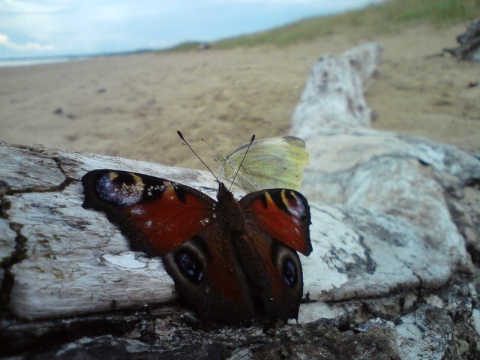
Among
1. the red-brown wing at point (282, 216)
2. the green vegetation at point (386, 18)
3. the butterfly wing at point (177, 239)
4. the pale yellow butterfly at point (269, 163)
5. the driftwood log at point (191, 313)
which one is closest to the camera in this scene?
the driftwood log at point (191, 313)

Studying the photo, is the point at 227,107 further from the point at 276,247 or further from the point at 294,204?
the point at 276,247

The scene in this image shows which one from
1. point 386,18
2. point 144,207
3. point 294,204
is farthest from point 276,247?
point 386,18

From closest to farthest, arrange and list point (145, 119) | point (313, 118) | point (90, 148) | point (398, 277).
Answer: point (398, 277) → point (313, 118) → point (90, 148) → point (145, 119)

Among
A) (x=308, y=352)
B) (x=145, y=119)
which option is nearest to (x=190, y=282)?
(x=308, y=352)

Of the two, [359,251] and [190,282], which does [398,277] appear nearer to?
[359,251]

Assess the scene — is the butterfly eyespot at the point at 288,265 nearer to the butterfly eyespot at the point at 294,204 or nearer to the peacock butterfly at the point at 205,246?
the peacock butterfly at the point at 205,246

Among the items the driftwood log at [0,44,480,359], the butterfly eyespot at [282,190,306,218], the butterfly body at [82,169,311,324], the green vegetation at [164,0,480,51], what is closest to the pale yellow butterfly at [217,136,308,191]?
the driftwood log at [0,44,480,359]

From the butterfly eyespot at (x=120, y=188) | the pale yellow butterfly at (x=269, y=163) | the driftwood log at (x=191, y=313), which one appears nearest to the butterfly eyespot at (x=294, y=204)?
the driftwood log at (x=191, y=313)
